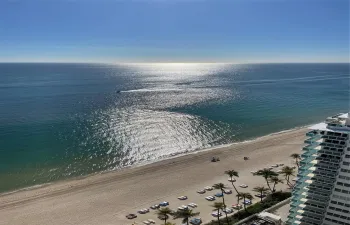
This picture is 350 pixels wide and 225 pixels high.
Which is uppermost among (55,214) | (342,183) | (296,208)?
(342,183)

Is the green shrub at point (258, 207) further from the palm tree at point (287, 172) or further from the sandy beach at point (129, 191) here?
the palm tree at point (287, 172)

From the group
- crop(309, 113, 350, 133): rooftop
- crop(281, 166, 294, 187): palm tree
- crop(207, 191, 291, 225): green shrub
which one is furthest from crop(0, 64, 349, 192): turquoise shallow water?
crop(309, 113, 350, 133): rooftop

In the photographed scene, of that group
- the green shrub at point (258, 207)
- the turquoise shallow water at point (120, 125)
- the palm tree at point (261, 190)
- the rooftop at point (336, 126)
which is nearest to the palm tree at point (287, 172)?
the green shrub at point (258, 207)

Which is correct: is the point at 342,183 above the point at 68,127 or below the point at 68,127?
above

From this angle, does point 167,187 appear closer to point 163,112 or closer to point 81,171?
point 81,171

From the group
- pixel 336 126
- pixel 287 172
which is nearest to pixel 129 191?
pixel 287 172

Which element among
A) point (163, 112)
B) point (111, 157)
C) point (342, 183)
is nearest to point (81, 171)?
point (111, 157)
